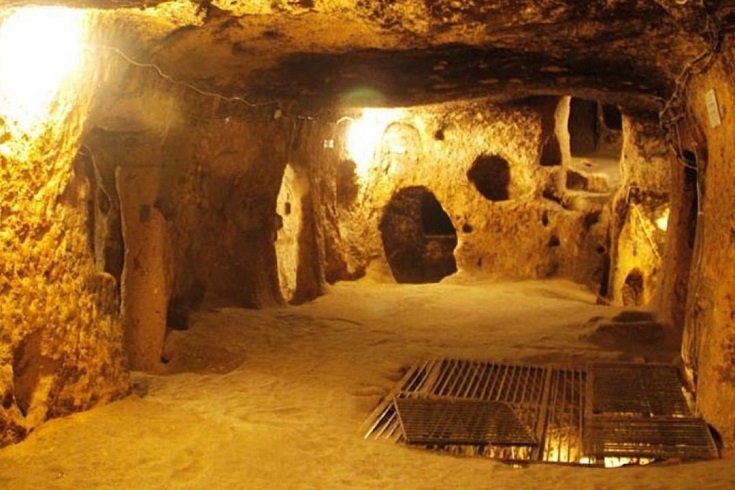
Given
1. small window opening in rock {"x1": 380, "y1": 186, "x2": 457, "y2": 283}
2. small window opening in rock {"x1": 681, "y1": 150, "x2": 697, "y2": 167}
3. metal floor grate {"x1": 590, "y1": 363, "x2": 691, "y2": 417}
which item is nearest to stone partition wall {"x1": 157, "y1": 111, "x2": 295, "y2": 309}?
metal floor grate {"x1": 590, "y1": 363, "x2": 691, "y2": 417}

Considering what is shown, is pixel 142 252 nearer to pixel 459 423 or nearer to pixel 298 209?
pixel 459 423

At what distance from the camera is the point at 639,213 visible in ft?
35.0

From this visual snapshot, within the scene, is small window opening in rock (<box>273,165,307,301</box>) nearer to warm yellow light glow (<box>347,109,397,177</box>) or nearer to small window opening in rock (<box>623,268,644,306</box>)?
warm yellow light glow (<box>347,109,397,177</box>)

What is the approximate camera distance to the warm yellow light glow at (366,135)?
38.4ft

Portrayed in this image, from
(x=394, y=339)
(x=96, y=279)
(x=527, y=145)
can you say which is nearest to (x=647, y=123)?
(x=527, y=145)

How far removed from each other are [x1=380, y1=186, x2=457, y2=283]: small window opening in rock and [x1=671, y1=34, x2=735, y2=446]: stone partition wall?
10402 millimetres

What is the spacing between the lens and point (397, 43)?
17.0 ft

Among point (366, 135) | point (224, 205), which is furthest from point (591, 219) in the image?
point (224, 205)

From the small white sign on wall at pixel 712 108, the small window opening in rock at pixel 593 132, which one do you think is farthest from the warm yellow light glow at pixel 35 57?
the small window opening in rock at pixel 593 132

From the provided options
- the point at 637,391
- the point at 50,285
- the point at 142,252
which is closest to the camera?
the point at 50,285

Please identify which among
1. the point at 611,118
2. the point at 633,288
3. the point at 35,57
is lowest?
the point at 633,288

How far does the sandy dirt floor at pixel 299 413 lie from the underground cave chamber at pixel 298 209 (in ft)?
1.16

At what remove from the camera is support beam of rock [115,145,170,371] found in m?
6.28

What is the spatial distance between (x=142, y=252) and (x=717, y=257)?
172 inches
